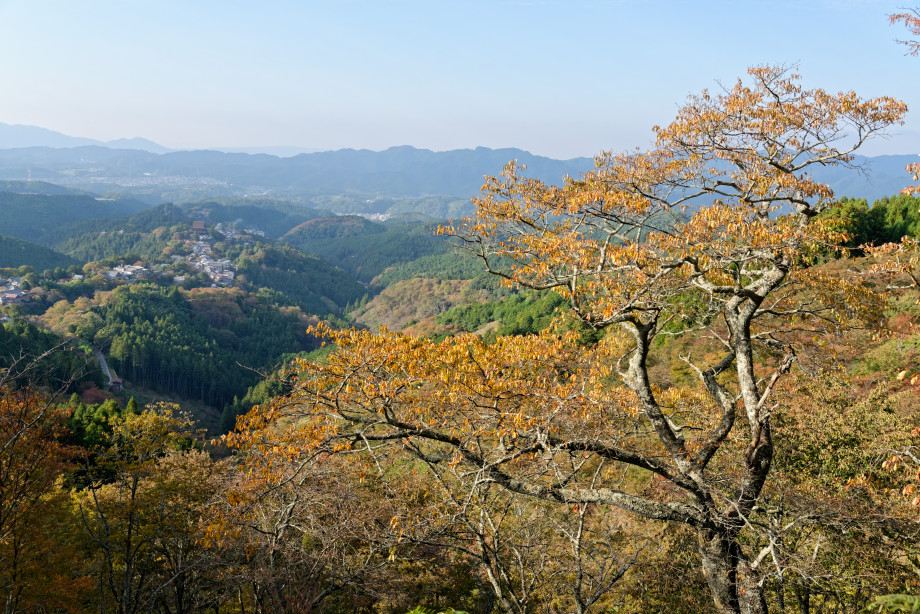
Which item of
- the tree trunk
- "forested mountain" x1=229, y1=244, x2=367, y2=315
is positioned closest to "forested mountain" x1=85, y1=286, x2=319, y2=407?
"forested mountain" x1=229, y1=244, x2=367, y2=315

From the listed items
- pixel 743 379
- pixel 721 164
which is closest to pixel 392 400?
pixel 743 379

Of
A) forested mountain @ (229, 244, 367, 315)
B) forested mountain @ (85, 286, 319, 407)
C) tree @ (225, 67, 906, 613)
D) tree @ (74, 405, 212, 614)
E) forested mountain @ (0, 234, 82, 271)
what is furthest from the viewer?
forested mountain @ (229, 244, 367, 315)

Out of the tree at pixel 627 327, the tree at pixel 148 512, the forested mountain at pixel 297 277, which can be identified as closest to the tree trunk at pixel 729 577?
the tree at pixel 627 327

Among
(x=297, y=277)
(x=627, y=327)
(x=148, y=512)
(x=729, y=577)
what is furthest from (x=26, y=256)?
(x=729, y=577)

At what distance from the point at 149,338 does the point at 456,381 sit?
9576cm

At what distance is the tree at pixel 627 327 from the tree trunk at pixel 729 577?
2 cm

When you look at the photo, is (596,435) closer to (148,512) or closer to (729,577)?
(729,577)

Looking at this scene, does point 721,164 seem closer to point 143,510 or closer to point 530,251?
point 530,251

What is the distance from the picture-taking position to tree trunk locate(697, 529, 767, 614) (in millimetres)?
6996

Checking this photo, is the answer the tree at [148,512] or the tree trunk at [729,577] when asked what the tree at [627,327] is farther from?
the tree at [148,512]

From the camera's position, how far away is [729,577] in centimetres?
726

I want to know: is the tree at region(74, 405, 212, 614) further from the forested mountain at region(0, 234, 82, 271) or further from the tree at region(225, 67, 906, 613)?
the forested mountain at region(0, 234, 82, 271)

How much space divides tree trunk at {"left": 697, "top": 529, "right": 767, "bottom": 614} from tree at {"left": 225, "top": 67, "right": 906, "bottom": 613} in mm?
23

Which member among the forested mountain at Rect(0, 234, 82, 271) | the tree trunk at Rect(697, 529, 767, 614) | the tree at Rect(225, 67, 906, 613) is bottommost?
the forested mountain at Rect(0, 234, 82, 271)
